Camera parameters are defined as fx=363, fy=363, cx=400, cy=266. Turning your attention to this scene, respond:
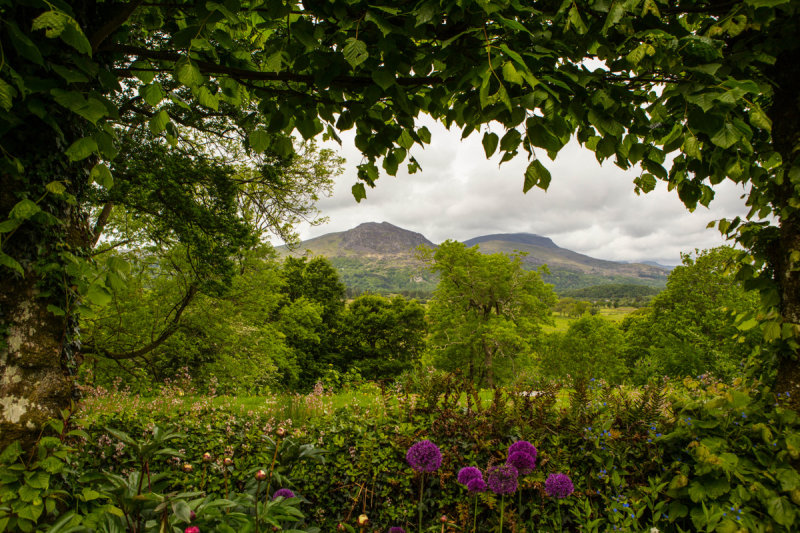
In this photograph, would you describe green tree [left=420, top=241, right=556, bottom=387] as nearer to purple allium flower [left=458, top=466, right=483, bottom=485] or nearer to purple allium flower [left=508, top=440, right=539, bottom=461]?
purple allium flower [left=508, top=440, right=539, bottom=461]

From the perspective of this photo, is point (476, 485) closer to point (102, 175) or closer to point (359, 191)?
point (359, 191)

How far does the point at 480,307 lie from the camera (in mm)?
28312

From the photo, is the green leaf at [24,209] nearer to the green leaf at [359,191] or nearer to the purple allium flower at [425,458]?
the green leaf at [359,191]

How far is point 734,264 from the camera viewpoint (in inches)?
125

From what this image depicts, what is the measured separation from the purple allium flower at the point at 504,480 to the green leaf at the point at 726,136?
223 cm

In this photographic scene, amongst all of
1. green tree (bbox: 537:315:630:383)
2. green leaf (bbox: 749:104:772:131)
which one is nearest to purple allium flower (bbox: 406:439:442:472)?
green leaf (bbox: 749:104:772:131)

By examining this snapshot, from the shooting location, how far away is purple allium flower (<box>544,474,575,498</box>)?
8.48 ft

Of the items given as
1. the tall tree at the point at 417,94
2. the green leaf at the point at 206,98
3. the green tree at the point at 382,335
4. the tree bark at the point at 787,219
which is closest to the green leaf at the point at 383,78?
the tall tree at the point at 417,94

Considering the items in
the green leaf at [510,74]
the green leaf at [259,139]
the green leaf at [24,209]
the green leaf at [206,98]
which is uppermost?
the green leaf at [206,98]

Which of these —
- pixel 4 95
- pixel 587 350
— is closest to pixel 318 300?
pixel 587 350

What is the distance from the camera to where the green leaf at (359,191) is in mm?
2984

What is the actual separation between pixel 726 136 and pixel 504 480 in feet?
7.82

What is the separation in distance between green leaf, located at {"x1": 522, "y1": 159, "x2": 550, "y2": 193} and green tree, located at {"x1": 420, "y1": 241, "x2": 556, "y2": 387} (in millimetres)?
25033

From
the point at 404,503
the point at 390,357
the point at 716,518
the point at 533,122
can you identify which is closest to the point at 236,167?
the point at 404,503
